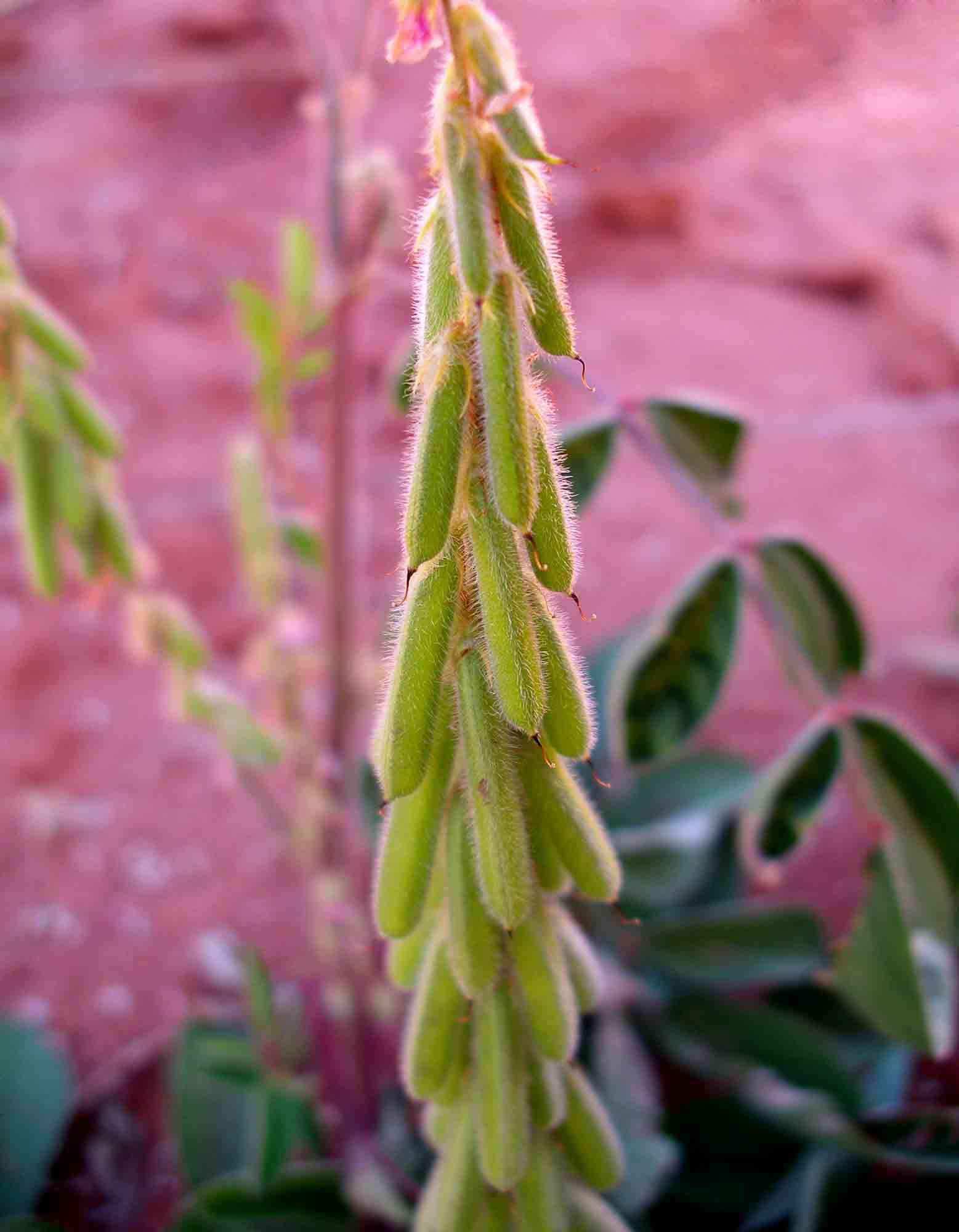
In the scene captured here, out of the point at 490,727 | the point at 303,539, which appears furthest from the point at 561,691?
the point at 303,539

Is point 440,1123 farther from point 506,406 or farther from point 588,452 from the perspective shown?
point 588,452

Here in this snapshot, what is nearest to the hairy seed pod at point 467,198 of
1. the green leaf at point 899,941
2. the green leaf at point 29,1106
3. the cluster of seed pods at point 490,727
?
the cluster of seed pods at point 490,727

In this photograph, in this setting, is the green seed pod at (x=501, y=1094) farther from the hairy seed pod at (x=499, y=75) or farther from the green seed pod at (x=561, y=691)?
the hairy seed pod at (x=499, y=75)

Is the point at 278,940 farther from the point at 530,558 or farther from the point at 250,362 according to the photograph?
the point at 250,362

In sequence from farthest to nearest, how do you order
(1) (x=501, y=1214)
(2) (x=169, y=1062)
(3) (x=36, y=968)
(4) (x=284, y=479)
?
(3) (x=36, y=968) → (2) (x=169, y=1062) → (4) (x=284, y=479) → (1) (x=501, y=1214)

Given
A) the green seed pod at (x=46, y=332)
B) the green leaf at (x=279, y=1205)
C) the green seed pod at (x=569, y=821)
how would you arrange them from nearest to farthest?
1. the green seed pod at (x=569, y=821)
2. the green seed pod at (x=46, y=332)
3. the green leaf at (x=279, y=1205)

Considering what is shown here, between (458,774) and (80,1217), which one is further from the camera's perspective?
(80,1217)

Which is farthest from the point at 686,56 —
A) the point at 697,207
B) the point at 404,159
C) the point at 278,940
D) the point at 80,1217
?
the point at 80,1217
